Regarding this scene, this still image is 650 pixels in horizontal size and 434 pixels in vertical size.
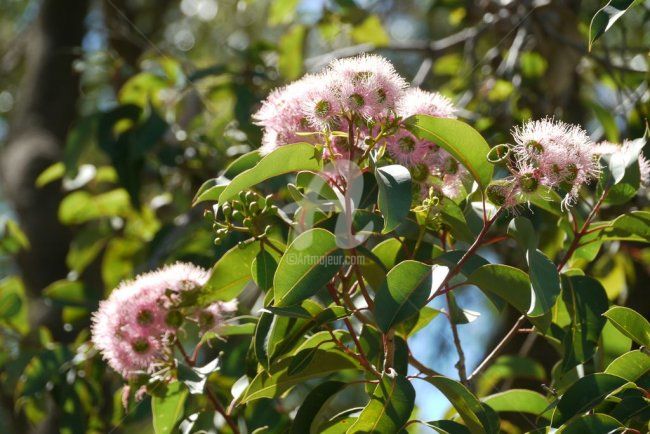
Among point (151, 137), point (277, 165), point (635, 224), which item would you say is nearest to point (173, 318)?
point (277, 165)

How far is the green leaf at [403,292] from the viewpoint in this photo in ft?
4.38

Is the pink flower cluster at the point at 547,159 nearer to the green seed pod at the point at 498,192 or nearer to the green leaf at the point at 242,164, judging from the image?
the green seed pod at the point at 498,192

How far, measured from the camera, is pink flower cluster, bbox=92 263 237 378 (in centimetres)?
169

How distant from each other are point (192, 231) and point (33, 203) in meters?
1.14

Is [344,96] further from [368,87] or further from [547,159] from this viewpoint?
[547,159]

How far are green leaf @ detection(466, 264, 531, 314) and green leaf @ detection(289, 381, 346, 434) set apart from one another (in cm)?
36

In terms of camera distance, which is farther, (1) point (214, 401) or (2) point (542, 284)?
(1) point (214, 401)

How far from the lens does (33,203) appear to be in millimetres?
3443

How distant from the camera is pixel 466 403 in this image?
1.42m

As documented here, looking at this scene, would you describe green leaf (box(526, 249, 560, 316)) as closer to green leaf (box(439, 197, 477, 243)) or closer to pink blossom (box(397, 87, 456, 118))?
green leaf (box(439, 197, 477, 243))

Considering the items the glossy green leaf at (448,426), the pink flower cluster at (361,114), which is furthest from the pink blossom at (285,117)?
the glossy green leaf at (448,426)

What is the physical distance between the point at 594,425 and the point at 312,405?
523 millimetres

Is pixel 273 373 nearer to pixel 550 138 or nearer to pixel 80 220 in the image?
pixel 550 138

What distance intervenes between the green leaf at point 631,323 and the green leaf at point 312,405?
20.2 inches
